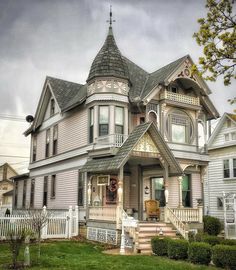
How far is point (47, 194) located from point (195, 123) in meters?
12.0

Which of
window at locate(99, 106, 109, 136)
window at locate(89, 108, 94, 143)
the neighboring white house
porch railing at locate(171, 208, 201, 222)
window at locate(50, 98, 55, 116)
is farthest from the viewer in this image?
the neighboring white house

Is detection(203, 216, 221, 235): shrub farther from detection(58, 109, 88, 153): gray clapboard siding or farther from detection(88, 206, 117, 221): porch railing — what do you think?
detection(58, 109, 88, 153): gray clapboard siding

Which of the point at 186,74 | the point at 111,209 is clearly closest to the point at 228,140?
the point at 186,74

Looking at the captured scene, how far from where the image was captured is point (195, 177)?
24922mm

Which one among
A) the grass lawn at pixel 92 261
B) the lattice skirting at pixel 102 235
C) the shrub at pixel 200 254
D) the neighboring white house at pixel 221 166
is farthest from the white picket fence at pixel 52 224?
the neighboring white house at pixel 221 166

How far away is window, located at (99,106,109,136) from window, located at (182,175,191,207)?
6571mm

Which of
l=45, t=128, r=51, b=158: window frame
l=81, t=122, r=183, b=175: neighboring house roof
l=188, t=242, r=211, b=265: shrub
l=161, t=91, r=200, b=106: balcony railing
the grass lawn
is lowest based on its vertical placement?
the grass lawn

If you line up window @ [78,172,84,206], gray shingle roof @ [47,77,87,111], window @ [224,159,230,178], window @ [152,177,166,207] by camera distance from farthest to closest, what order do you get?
window @ [224,159,230,178] → gray shingle roof @ [47,77,87,111] → window @ [152,177,166,207] → window @ [78,172,84,206]

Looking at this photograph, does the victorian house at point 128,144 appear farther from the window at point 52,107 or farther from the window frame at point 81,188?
the window at point 52,107

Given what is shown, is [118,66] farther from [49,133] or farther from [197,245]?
[197,245]

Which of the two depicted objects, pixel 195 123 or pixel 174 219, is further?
pixel 195 123

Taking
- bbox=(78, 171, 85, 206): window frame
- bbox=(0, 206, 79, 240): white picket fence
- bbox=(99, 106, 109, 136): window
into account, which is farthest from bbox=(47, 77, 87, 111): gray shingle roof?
bbox=(0, 206, 79, 240): white picket fence

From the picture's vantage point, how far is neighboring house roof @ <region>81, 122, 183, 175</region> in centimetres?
1770

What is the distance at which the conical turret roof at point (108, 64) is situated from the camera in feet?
71.4
